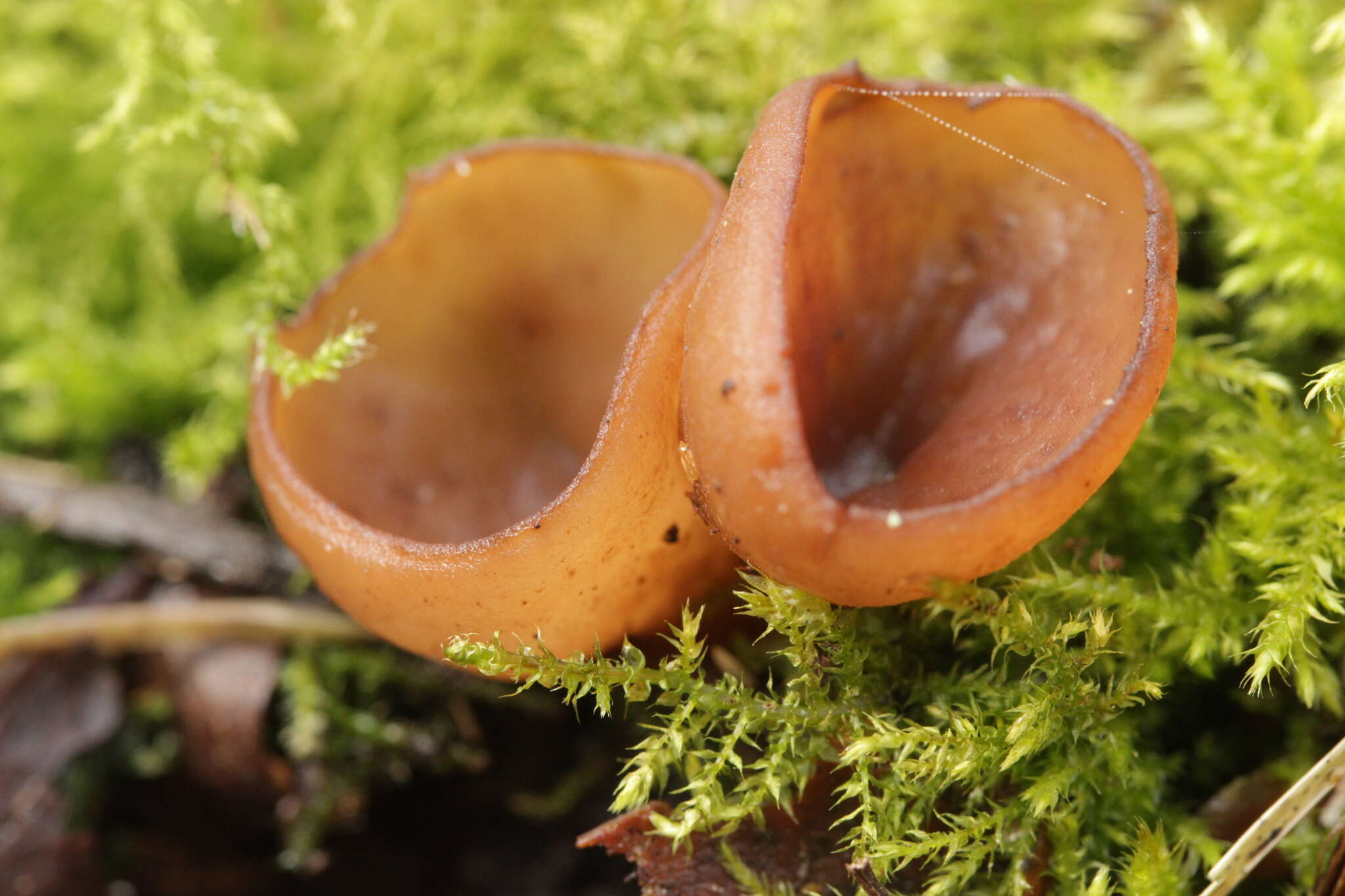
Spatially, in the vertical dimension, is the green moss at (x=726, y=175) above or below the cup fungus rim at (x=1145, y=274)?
below

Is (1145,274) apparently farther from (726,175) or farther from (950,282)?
(726,175)

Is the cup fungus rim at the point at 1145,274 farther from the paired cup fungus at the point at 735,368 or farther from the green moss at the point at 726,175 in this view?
the green moss at the point at 726,175

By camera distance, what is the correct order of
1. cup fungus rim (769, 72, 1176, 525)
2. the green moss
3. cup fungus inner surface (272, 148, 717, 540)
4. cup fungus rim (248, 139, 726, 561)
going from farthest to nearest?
cup fungus inner surface (272, 148, 717, 540) < the green moss < cup fungus rim (248, 139, 726, 561) < cup fungus rim (769, 72, 1176, 525)

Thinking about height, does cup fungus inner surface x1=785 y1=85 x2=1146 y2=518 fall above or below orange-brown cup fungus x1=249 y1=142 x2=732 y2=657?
above

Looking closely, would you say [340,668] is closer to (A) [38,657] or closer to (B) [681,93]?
(A) [38,657]

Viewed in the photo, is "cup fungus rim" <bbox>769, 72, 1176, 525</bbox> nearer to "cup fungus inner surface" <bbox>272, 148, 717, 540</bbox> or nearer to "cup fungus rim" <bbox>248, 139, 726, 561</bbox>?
"cup fungus rim" <bbox>248, 139, 726, 561</bbox>

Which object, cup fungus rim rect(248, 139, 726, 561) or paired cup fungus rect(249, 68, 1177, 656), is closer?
paired cup fungus rect(249, 68, 1177, 656)

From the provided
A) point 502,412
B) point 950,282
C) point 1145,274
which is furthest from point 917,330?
point 502,412

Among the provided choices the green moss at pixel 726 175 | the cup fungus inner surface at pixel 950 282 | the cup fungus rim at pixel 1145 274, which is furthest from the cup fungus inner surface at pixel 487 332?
the cup fungus rim at pixel 1145 274

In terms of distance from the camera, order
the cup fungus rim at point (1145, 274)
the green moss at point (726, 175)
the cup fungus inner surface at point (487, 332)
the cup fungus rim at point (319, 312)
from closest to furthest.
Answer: the cup fungus rim at point (1145, 274) → the cup fungus rim at point (319, 312) → the green moss at point (726, 175) → the cup fungus inner surface at point (487, 332)

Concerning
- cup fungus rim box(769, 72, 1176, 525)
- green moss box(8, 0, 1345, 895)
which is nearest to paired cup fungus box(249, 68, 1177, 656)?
cup fungus rim box(769, 72, 1176, 525)
